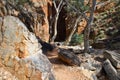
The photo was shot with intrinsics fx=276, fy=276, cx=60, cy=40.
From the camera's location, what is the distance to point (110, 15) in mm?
23953

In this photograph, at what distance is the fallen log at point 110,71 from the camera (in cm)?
1010

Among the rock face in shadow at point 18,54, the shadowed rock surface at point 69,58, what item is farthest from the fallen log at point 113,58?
A: the rock face in shadow at point 18,54

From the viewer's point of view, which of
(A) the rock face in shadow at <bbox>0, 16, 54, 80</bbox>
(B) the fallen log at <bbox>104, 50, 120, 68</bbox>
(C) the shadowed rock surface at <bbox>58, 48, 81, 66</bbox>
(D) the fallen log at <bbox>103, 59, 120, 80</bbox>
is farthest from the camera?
(B) the fallen log at <bbox>104, 50, 120, 68</bbox>

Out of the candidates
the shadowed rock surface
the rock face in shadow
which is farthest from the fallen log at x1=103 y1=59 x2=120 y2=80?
the rock face in shadow

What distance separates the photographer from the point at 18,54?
7.52 meters

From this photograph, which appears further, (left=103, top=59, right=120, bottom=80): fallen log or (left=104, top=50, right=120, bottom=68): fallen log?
(left=104, top=50, right=120, bottom=68): fallen log

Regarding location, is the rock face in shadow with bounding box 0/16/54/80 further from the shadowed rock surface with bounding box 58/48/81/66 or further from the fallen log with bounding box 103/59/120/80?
the fallen log with bounding box 103/59/120/80

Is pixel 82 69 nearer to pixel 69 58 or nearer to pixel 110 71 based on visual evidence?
pixel 69 58

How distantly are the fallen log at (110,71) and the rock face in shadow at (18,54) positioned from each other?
10.7 ft

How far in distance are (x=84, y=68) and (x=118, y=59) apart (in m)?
1.48

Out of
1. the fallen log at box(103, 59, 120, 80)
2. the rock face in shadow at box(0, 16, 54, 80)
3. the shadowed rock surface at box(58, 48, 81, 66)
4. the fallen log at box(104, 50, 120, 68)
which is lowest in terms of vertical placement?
the fallen log at box(103, 59, 120, 80)

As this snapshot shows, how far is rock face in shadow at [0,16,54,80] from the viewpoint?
7.33 m

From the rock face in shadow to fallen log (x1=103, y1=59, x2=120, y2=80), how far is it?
326 centimetres

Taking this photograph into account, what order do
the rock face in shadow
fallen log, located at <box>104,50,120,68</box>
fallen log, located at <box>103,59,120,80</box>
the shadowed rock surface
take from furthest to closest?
fallen log, located at <box>104,50,120,68</box> < the shadowed rock surface < fallen log, located at <box>103,59,120,80</box> < the rock face in shadow
